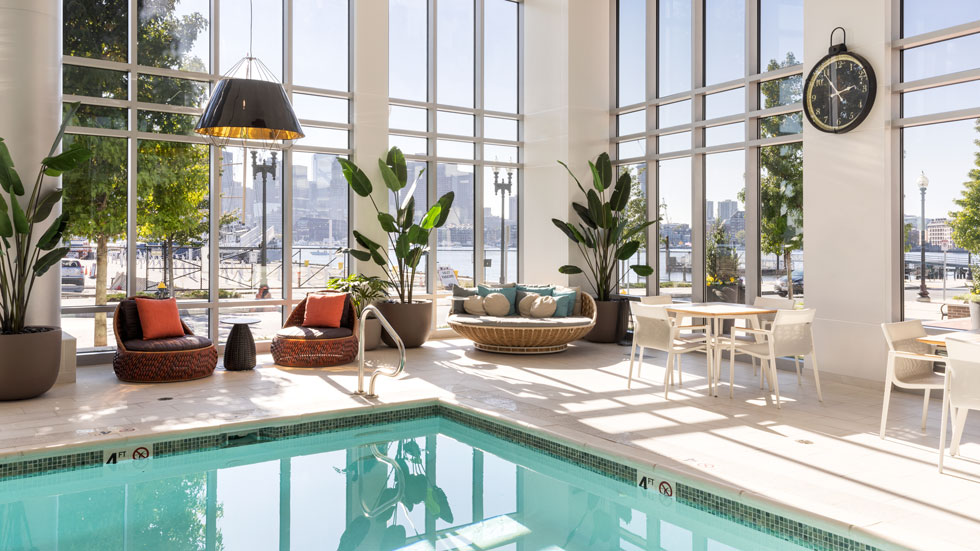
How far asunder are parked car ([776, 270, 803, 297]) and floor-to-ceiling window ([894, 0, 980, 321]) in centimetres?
109

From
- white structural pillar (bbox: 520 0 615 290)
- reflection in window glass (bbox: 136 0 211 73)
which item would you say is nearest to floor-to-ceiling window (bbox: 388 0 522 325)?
white structural pillar (bbox: 520 0 615 290)

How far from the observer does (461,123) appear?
1023 cm

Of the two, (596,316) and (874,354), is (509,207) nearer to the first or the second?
(596,316)

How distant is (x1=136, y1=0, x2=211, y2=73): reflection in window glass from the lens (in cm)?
778

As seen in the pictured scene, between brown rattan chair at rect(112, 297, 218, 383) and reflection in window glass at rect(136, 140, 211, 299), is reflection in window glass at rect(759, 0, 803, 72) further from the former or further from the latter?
brown rattan chair at rect(112, 297, 218, 383)

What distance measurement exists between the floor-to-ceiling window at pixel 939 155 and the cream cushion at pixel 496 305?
4.41 m

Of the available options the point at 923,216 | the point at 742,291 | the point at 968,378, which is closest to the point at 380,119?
the point at 742,291

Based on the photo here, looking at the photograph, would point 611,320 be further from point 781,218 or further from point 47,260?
point 47,260

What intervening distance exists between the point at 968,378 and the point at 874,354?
106 inches

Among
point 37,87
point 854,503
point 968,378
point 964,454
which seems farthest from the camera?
point 37,87

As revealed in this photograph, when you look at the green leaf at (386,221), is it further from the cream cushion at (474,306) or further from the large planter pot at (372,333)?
the cream cushion at (474,306)

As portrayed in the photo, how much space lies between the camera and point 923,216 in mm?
6465

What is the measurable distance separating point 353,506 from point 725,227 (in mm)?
6079

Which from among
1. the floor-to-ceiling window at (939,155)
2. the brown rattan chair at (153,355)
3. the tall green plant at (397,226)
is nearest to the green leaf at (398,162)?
the tall green plant at (397,226)
